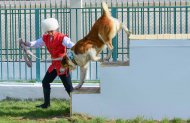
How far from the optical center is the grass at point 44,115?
25.9 feet

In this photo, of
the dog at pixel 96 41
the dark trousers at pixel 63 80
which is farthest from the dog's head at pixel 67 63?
the dark trousers at pixel 63 80

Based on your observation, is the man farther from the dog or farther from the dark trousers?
the dog

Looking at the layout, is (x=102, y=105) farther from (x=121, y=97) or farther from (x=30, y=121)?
(x=30, y=121)

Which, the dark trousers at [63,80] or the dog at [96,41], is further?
the dark trousers at [63,80]

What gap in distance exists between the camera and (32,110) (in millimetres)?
8727

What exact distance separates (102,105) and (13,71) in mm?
3180

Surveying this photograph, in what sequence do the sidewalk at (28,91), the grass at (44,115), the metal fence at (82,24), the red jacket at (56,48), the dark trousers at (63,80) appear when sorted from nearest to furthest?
the grass at (44,115) < the red jacket at (56,48) < the dark trousers at (63,80) < the sidewalk at (28,91) < the metal fence at (82,24)

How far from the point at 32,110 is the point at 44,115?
1.34 ft

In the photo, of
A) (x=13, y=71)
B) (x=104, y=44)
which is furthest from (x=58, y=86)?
(x=104, y=44)

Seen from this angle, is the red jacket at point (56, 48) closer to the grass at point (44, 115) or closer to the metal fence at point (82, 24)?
the grass at point (44, 115)

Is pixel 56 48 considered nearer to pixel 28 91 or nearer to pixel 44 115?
pixel 44 115

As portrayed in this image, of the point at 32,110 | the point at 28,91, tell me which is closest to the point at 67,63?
the point at 32,110

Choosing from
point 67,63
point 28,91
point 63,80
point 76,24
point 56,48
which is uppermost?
point 76,24

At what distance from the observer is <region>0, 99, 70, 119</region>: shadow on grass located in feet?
27.5
